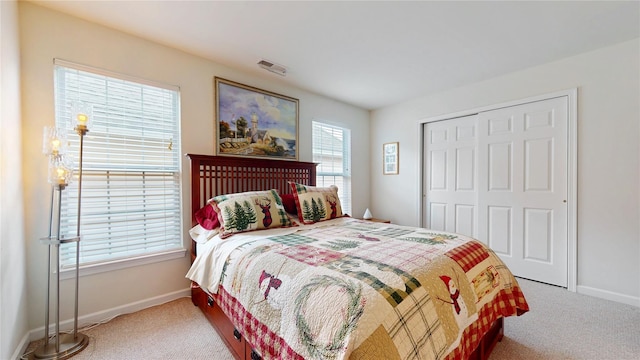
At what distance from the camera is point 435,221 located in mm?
3756

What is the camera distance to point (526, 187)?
2947 mm

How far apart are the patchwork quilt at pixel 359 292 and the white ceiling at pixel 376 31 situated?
171 cm

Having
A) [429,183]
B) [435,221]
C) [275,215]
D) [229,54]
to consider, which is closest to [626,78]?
[429,183]

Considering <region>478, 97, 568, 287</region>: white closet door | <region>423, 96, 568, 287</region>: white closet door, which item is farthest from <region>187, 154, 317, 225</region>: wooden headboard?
<region>478, 97, 568, 287</region>: white closet door

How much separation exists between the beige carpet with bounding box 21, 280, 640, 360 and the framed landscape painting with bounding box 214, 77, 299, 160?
1.62 m

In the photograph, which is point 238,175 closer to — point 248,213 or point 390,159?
point 248,213

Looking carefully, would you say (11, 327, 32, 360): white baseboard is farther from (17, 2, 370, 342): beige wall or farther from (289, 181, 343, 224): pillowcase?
(289, 181, 343, 224): pillowcase

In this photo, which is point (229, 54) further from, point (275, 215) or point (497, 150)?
point (497, 150)

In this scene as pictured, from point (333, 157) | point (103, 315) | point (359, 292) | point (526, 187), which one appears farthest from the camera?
point (333, 157)

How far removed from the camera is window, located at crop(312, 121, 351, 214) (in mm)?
3789

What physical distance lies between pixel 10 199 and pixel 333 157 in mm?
3275

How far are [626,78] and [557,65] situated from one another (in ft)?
1.79

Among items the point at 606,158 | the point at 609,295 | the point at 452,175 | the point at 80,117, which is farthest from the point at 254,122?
the point at 609,295

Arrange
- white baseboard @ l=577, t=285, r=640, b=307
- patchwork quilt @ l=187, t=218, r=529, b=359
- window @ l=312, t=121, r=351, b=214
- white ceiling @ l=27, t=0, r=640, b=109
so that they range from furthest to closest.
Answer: window @ l=312, t=121, r=351, b=214
white baseboard @ l=577, t=285, r=640, b=307
white ceiling @ l=27, t=0, r=640, b=109
patchwork quilt @ l=187, t=218, r=529, b=359
